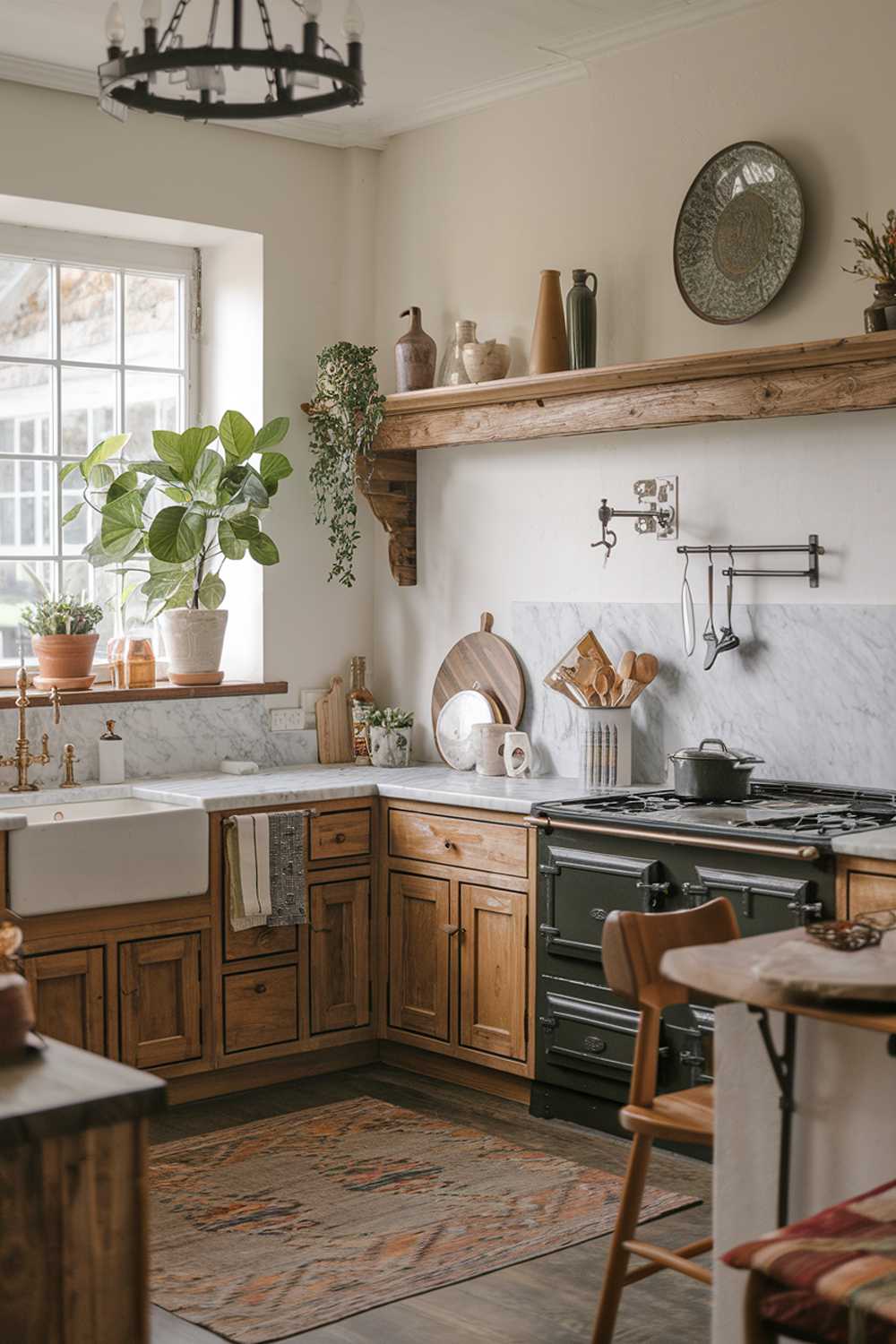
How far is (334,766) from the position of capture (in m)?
5.44

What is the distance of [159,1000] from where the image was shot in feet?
14.7

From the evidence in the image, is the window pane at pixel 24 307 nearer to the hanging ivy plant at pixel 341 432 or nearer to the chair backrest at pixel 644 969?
the hanging ivy plant at pixel 341 432

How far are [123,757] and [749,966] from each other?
3.05 m

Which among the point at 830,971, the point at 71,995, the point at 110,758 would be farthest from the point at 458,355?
the point at 830,971

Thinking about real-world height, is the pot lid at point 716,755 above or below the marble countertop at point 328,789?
above

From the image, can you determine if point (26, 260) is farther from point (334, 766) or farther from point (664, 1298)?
point (664, 1298)

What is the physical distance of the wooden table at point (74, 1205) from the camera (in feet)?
6.31

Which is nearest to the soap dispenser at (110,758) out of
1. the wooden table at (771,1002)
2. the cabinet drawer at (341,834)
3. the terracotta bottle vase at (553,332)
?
the cabinet drawer at (341,834)

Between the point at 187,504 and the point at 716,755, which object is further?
the point at 187,504

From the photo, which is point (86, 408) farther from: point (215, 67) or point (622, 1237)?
point (622, 1237)

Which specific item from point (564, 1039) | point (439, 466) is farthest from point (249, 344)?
point (564, 1039)

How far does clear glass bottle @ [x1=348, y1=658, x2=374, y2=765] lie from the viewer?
5.51 metres

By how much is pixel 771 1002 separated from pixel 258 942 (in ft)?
8.82

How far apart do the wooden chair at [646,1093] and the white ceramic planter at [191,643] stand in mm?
2682
